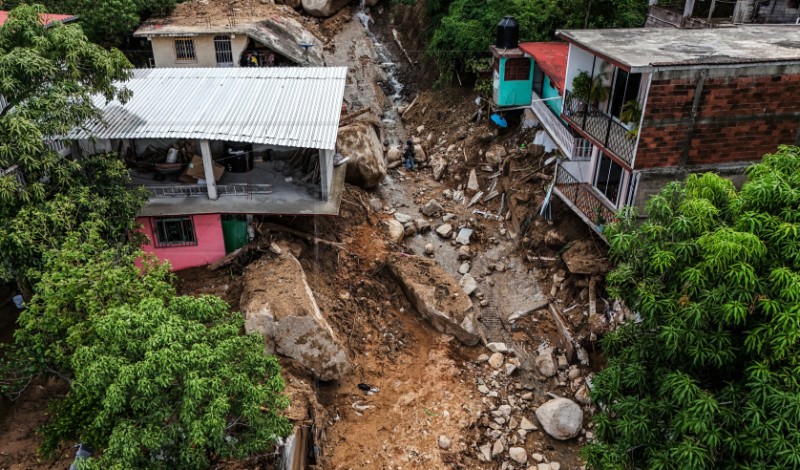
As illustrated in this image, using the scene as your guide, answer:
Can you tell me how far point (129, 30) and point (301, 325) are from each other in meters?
22.0

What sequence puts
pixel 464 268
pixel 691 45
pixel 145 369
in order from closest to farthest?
1. pixel 145 369
2. pixel 691 45
3. pixel 464 268

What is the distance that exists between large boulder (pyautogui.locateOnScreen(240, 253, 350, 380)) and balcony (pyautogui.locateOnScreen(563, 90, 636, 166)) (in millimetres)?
10072

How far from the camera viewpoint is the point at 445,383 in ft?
56.3

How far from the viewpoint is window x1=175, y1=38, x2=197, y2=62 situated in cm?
2930

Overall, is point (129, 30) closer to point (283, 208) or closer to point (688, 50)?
point (283, 208)

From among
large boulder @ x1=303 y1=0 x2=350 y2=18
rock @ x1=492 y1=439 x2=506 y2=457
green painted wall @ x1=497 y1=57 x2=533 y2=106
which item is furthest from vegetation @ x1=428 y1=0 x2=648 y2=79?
rock @ x1=492 y1=439 x2=506 y2=457

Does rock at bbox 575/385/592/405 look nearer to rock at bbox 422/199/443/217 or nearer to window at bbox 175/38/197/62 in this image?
rock at bbox 422/199/443/217

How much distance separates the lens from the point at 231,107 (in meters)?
19.6

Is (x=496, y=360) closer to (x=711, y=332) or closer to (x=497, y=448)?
(x=497, y=448)

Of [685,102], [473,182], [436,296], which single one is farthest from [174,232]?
[685,102]

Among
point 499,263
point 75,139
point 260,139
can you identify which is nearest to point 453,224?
point 499,263

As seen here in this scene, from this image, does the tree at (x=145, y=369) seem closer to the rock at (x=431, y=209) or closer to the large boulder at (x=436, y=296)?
the large boulder at (x=436, y=296)

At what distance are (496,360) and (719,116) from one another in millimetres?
9492

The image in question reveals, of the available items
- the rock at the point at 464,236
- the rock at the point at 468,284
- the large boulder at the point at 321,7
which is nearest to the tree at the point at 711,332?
the rock at the point at 468,284
